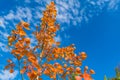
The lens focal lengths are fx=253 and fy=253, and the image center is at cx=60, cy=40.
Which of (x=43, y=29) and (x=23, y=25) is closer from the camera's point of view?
(x=23, y=25)

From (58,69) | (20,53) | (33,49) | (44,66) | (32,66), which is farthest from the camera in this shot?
(33,49)

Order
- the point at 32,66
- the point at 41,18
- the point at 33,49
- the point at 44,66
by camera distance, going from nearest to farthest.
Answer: the point at 32,66 → the point at 44,66 → the point at 33,49 → the point at 41,18

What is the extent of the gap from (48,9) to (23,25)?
154 inches

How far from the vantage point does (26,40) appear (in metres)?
7.73

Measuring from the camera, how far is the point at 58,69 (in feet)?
30.7

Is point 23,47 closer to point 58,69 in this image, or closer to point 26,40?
point 26,40

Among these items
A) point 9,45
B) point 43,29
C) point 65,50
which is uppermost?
point 43,29

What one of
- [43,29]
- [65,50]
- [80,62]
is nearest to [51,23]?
[43,29]

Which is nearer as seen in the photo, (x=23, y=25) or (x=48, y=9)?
(x=23, y=25)

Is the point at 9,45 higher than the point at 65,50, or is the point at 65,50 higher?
the point at 65,50

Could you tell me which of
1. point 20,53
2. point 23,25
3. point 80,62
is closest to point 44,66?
point 20,53

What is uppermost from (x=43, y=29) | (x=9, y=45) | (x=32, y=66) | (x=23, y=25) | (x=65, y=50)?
(x=43, y=29)

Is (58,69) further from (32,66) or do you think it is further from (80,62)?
(32,66)

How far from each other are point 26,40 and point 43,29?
11.9ft
